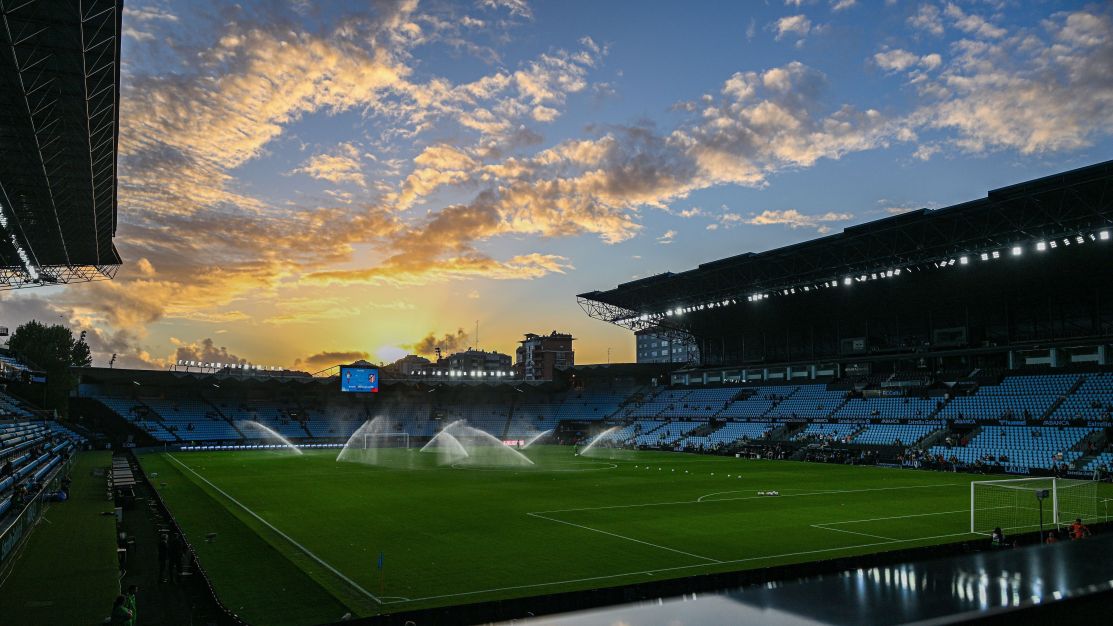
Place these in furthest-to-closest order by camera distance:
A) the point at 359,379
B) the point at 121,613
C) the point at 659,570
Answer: the point at 359,379
the point at 659,570
the point at 121,613

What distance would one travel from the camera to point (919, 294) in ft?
237

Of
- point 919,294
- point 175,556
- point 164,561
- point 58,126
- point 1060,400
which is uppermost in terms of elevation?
point 58,126

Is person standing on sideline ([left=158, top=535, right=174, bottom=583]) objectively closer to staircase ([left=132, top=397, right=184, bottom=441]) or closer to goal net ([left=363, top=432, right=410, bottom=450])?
staircase ([left=132, top=397, right=184, bottom=441])

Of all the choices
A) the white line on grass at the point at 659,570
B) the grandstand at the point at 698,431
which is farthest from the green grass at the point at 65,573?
the white line on grass at the point at 659,570

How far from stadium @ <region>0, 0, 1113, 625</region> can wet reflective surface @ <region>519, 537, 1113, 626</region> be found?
0.04 meters

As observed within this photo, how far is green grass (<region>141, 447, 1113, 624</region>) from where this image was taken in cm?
1927

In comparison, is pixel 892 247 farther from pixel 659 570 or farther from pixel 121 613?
pixel 121 613

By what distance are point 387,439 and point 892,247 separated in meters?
67.7

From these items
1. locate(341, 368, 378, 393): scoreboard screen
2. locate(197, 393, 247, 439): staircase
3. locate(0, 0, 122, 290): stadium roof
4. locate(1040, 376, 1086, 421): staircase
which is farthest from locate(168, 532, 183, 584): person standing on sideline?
locate(197, 393, 247, 439): staircase

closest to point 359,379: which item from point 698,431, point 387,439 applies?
point 387,439

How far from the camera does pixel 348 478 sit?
157 ft

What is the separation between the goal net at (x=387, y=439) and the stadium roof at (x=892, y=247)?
1278 inches

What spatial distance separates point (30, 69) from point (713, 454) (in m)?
62.7

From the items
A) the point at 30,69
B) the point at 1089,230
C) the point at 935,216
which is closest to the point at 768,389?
the point at 935,216
